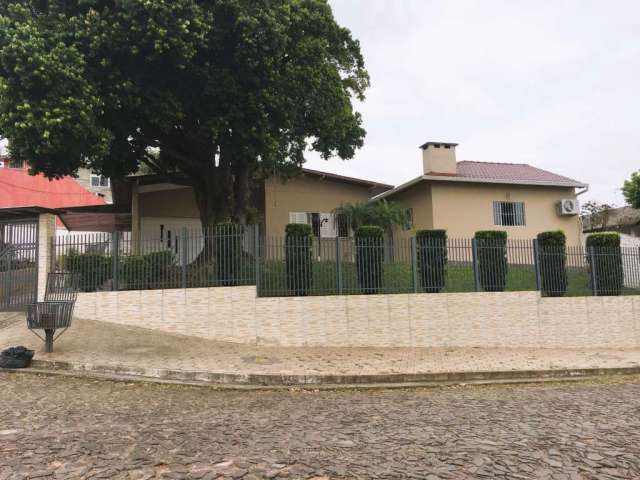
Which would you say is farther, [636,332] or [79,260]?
[636,332]

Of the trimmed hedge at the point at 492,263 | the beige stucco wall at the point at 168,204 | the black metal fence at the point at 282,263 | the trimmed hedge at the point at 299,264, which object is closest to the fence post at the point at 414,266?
the black metal fence at the point at 282,263

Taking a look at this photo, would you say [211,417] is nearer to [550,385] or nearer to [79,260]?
[550,385]

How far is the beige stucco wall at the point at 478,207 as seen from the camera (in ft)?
62.1

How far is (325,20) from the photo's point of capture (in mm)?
13344

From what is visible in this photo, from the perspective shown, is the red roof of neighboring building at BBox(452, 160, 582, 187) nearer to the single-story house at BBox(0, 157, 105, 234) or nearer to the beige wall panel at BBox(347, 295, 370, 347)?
the beige wall panel at BBox(347, 295, 370, 347)

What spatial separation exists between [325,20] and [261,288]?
806cm

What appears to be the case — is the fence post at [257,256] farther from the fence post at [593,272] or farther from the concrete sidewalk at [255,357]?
the fence post at [593,272]

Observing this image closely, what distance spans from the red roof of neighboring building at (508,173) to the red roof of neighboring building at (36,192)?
73.9 feet

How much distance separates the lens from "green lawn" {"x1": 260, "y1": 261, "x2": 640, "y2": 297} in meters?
10.5

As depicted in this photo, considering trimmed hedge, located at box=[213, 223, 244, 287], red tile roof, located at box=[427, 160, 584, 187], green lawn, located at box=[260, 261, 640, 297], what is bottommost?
green lawn, located at box=[260, 261, 640, 297]

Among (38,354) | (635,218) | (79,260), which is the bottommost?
(38,354)

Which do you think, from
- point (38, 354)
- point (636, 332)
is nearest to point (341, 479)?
point (38, 354)

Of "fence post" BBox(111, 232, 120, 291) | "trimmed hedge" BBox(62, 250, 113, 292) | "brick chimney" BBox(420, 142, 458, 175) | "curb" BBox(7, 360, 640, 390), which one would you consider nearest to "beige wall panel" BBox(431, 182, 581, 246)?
"brick chimney" BBox(420, 142, 458, 175)

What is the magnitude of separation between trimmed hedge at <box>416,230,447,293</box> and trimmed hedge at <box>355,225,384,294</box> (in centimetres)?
105
